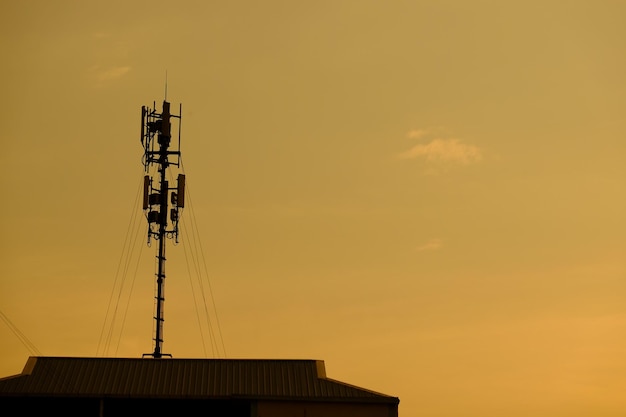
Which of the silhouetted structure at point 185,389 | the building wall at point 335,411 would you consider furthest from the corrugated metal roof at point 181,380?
the building wall at point 335,411

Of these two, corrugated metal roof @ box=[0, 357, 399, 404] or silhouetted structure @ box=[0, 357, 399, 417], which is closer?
silhouetted structure @ box=[0, 357, 399, 417]

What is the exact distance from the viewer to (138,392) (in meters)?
52.1

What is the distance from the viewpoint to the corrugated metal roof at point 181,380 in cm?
5156

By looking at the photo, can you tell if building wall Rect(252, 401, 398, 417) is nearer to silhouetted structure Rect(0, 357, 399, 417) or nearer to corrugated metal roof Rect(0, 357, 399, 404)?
silhouetted structure Rect(0, 357, 399, 417)

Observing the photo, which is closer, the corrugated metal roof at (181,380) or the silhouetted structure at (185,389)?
the silhouetted structure at (185,389)

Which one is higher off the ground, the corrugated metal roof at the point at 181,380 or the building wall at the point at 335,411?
the corrugated metal roof at the point at 181,380

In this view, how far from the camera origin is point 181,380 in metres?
53.2

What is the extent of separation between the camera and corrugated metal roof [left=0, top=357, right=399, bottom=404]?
51.6 metres

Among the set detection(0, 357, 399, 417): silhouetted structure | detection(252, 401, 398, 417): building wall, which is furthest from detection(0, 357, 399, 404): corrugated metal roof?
detection(252, 401, 398, 417): building wall

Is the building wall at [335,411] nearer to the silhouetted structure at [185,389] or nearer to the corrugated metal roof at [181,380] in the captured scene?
the silhouetted structure at [185,389]

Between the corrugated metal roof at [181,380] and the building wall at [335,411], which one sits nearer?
the building wall at [335,411]

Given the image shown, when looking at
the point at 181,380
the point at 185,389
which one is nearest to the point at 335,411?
the point at 185,389

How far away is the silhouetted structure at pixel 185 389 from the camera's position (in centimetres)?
5116

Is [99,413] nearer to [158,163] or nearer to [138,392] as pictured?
[138,392]
